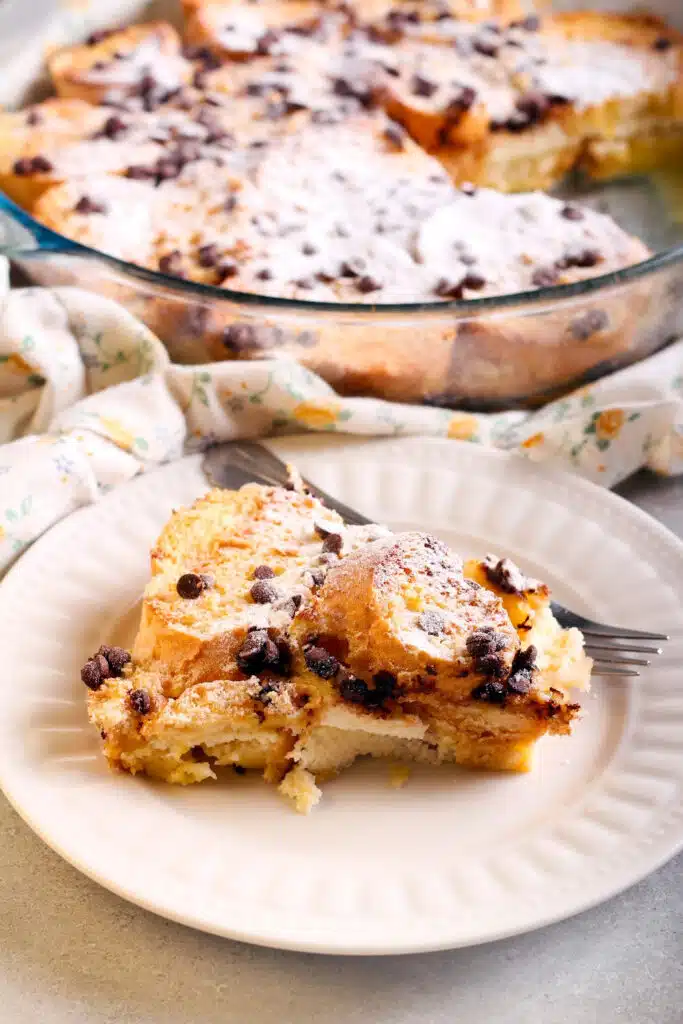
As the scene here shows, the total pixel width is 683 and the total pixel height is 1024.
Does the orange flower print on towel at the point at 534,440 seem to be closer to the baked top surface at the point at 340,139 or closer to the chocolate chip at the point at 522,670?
the baked top surface at the point at 340,139

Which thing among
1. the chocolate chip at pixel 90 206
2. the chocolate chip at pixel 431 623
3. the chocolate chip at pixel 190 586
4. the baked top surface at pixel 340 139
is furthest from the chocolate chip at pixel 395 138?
the chocolate chip at pixel 431 623

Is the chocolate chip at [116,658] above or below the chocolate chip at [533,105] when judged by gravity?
below

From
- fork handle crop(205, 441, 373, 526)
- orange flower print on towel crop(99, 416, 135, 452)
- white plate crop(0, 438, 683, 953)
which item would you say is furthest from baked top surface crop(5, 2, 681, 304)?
white plate crop(0, 438, 683, 953)

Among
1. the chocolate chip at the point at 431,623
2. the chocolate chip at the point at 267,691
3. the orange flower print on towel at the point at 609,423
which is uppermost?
the chocolate chip at the point at 431,623

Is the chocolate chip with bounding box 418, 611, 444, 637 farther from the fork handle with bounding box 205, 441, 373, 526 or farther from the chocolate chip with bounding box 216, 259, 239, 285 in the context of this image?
the chocolate chip with bounding box 216, 259, 239, 285

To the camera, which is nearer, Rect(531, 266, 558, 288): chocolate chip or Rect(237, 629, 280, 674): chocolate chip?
Rect(237, 629, 280, 674): chocolate chip

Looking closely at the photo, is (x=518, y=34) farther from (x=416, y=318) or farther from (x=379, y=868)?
(x=379, y=868)

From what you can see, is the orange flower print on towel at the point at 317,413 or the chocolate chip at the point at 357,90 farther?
the chocolate chip at the point at 357,90

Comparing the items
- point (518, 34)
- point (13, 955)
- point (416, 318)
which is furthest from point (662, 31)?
point (13, 955)

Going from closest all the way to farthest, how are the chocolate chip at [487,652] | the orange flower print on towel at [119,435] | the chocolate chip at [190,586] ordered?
the chocolate chip at [487,652] → the chocolate chip at [190,586] → the orange flower print on towel at [119,435]
